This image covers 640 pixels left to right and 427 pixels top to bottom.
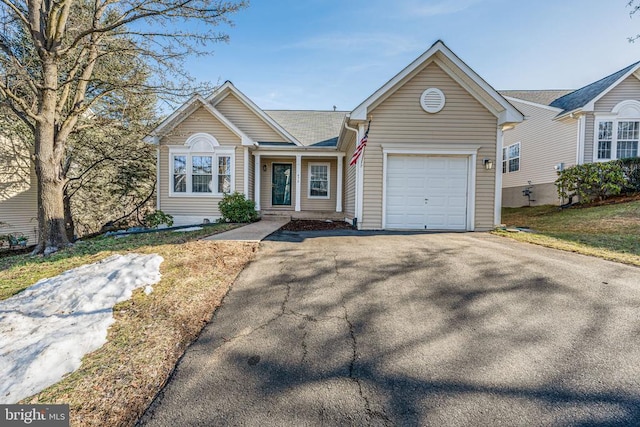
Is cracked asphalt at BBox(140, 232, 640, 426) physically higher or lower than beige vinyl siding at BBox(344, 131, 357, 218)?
lower

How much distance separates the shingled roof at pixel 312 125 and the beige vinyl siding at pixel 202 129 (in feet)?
10.5

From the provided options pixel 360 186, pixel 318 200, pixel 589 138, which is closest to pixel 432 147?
pixel 360 186

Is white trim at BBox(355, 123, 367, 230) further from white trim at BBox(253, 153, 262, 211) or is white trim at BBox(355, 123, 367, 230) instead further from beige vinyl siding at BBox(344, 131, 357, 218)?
white trim at BBox(253, 153, 262, 211)

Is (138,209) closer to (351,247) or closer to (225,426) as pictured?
(351,247)

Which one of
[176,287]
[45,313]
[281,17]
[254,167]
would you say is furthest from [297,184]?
[45,313]

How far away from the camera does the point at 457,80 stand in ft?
29.3

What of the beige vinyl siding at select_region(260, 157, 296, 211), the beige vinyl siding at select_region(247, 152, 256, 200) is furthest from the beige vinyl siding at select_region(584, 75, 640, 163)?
the beige vinyl siding at select_region(247, 152, 256, 200)

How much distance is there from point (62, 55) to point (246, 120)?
6.47 meters

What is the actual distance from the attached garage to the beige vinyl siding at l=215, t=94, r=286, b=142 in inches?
235

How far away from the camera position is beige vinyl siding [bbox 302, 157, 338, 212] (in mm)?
13664

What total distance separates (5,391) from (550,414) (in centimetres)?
379

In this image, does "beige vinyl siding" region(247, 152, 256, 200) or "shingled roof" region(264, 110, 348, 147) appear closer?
"beige vinyl siding" region(247, 152, 256, 200)

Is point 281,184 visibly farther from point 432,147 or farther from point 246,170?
point 432,147

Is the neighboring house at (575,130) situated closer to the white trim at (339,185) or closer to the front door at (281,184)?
the white trim at (339,185)
